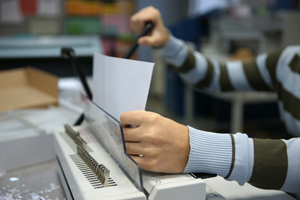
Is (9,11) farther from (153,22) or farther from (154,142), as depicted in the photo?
(154,142)

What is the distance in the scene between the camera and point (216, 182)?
1.76 ft

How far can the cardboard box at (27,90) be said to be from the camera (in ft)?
2.68

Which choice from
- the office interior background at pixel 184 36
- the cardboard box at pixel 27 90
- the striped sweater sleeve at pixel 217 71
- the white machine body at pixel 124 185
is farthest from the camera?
the office interior background at pixel 184 36

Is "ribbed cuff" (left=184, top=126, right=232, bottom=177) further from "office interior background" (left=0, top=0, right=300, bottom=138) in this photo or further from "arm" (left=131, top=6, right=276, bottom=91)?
"office interior background" (left=0, top=0, right=300, bottom=138)

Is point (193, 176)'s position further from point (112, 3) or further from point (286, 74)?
point (112, 3)

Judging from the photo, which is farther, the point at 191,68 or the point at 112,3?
the point at 112,3

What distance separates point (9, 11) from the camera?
2977 mm

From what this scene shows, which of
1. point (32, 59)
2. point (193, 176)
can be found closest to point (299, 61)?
point (193, 176)

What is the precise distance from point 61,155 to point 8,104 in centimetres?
39

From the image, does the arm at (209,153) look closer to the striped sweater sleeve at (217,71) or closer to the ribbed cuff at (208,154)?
the ribbed cuff at (208,154)

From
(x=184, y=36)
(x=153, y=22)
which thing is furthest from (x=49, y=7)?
(x=153, y=22)

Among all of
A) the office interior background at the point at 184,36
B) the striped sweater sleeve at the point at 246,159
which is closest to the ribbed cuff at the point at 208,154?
the striped sweater sleeve at the point at 246,159

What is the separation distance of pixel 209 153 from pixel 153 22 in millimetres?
541

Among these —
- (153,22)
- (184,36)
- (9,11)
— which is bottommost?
(184,36)
